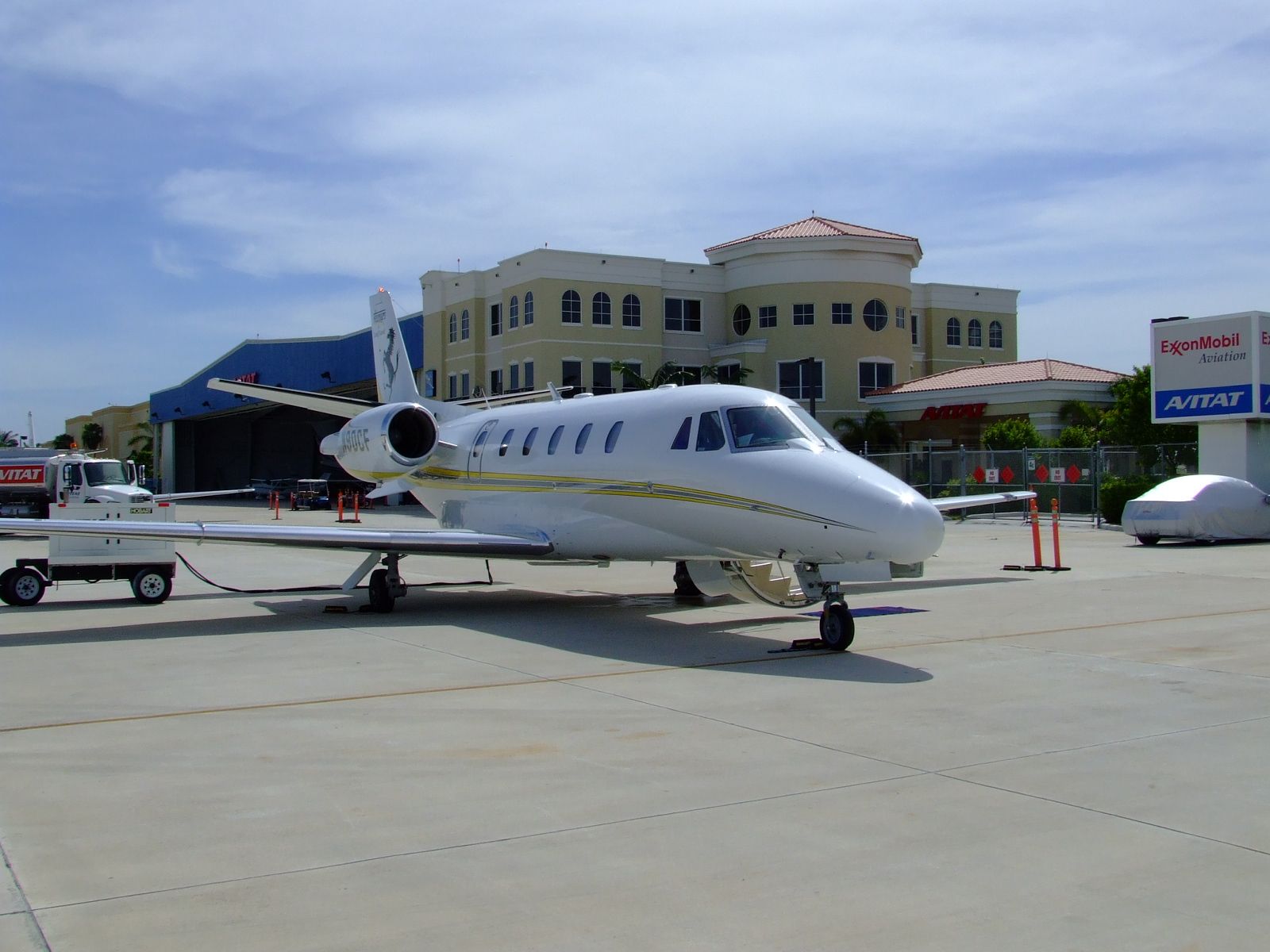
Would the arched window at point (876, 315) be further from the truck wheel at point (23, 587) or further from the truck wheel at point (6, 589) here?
the truck wheel at point (6, 589)

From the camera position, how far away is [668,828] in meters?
5.50

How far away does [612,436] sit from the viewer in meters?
13.7

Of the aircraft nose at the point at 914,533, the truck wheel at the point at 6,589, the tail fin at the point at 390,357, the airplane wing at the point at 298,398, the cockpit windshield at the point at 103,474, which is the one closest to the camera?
the aircraft nose at the point at 914,533

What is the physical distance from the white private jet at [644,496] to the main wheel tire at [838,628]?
0.01m

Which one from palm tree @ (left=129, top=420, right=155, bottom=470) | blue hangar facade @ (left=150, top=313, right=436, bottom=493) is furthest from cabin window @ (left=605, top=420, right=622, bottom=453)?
palm tree @ (left=129, top=420, right=155, bottom=470)

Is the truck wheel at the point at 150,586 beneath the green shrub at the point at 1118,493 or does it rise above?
beneath

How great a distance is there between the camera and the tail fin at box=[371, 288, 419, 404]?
69.9ft

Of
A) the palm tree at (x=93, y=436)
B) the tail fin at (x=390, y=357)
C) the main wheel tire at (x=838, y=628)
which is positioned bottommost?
the main wheel tire at (x=838, y=628)

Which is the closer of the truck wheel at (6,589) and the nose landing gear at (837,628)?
the nose landing gear at (837,628)

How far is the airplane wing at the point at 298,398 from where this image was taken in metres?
17.9

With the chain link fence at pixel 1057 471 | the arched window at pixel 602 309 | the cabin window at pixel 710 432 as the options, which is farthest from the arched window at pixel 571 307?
the cabin window at pixel 710 432

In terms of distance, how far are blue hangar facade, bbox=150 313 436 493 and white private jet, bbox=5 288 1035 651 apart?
172 ft

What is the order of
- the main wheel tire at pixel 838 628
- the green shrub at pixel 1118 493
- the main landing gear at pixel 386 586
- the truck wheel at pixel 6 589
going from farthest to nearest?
1. the green shrub at pixel 1118 493
2. the truck wheel at pixel 6 589
3. the main landing gear at pixel 386 586
4. the main wheel tire at pixel 838 628

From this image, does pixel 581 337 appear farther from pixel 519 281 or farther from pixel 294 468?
pixel 294 468
